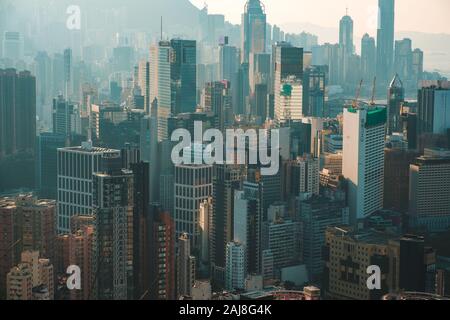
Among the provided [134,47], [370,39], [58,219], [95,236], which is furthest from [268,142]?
[95,236]

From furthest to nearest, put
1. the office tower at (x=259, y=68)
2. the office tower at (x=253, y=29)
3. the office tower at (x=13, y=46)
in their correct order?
the office tower at (x=259, y=68) → the office tower at (x=13, y=46) → the office tower at (x=253, y=29)

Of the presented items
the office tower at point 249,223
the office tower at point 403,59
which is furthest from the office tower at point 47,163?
the office tower at point 403,59

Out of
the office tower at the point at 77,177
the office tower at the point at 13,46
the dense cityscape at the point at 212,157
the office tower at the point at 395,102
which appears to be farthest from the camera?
the office tower at the point at 395,102

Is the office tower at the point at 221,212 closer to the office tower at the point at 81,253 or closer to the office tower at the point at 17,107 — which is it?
the office tower at the point at 81,253

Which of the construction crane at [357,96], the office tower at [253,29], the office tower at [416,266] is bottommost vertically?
the office tower at [416,266]

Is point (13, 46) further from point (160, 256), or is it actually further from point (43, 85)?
point (160, 256)

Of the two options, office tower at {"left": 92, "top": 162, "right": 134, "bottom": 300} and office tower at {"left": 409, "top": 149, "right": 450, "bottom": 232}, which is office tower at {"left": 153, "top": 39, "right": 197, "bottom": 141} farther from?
office tower at {"left": 92, "top": 162, "right": 134, "bottom": 300}

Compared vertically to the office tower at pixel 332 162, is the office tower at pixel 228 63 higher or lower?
higher

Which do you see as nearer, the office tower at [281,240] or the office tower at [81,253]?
the office tower at [81,253]
